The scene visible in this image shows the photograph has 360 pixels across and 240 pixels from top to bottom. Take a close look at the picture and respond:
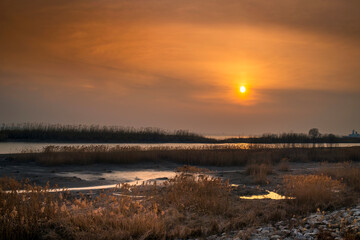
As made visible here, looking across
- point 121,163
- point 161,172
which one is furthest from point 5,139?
Answer: point 161,172

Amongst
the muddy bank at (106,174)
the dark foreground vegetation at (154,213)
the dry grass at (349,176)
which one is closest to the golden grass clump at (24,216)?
the dark foreground vegetation at (154,213)

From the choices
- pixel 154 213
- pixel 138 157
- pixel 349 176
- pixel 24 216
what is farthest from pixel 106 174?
pixel 349 176

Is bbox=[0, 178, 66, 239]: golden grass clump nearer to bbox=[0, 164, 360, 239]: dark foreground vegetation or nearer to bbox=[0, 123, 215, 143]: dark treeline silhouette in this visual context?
bbox=[0, 164, 360, 239]: dark foreground vegetation

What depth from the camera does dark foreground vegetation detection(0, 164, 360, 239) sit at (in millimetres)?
7535

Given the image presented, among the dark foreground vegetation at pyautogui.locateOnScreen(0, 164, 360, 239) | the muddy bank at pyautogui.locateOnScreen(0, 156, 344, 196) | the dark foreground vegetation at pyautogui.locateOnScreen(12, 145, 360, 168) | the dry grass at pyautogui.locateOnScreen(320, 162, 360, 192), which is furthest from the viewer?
the dark foreground vegetation at pyautogui.locateOnScreen(12, 145, 360, 168)

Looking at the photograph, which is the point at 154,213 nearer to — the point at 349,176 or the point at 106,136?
the point at 349,176

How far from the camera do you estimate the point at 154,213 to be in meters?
8.66

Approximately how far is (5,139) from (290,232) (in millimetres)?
43999

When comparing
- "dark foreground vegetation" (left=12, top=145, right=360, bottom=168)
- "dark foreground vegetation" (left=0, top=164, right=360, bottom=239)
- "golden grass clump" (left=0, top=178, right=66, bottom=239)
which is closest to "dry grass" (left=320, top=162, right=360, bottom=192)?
"dark foreground vegetation" (left=0, top=164, right=360, bottom=239)

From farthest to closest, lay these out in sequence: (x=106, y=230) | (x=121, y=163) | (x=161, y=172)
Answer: (x=121, y=163) < (x=161, y=172) < (x=106, y=230)

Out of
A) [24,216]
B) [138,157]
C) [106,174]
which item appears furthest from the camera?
[138,157]

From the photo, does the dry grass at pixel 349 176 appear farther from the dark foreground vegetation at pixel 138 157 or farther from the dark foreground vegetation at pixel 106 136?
the dark foreground vegetation at pixel 106 136

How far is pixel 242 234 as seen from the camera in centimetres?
759

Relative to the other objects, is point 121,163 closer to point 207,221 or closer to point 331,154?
point 207,221
